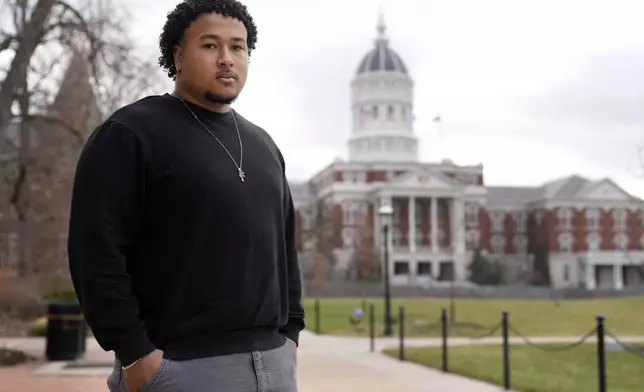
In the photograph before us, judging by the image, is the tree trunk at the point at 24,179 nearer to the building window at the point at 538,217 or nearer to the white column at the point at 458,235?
the white column at the point at 458,235

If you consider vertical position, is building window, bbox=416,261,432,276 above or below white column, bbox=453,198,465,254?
below

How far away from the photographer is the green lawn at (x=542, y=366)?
A: 1219 cm

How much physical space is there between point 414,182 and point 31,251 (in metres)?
63.7

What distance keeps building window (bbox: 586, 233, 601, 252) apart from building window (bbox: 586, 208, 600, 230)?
93 centimetres

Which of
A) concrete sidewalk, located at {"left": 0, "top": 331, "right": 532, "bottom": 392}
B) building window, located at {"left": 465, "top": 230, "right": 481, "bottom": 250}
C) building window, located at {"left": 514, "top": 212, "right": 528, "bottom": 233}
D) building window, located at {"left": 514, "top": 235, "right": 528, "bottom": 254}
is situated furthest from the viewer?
building window, located at {"left": 514, "top": 212, "right": 528, "bottom": 233}

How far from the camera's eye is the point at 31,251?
27375mm

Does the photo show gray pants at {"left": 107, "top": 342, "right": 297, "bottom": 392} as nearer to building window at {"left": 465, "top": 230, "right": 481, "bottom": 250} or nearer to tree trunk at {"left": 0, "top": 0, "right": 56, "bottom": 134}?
tree trunk at {"left": 0, "top": 0, "right": 56, "bottom": 134}

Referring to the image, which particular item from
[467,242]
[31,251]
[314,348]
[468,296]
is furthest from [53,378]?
[467,242]

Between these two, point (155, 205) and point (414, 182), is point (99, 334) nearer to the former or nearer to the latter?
point (155, 205)

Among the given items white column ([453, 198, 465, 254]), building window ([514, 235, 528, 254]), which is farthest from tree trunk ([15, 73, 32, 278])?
building window ([514, 235, 528, 254])

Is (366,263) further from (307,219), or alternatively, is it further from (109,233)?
(109,233)

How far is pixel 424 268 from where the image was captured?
90250 millimetres

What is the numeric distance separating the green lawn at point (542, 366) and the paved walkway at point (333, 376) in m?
0.63

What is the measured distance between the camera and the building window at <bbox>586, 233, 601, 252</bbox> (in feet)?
302
